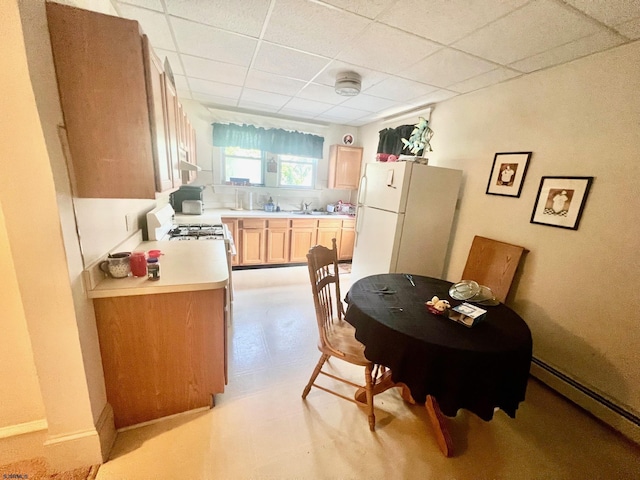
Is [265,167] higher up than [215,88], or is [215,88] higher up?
[215,88]

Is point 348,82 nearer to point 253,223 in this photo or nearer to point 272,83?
point 272,83

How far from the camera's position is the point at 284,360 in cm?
210

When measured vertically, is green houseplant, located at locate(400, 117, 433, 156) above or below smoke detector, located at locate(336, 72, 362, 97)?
below

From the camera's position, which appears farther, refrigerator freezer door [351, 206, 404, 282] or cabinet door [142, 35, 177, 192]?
refrigerator freezer door [351, 206, 404, 282]

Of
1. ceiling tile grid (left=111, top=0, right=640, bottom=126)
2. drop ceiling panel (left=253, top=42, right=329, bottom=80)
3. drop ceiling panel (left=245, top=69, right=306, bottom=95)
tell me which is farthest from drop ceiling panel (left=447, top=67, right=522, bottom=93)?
drop ceiling panel (left=245, top=69, right=306, bottom=95)

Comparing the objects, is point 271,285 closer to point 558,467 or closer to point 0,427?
point 0,427

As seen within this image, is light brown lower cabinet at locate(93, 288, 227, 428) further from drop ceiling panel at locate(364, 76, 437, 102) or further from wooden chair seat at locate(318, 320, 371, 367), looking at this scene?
drop ceiling panel at locate(364, 76, 437, 102)

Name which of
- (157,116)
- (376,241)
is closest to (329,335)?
(376,241)

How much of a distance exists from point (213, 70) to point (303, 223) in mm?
2294

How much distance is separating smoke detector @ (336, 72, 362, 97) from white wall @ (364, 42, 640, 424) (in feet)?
4.20

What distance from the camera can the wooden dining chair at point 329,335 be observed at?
1546 millimetres

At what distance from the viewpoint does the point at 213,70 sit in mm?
2523

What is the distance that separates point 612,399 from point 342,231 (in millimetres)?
3366

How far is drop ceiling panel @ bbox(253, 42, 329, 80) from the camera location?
2055 millimetres
